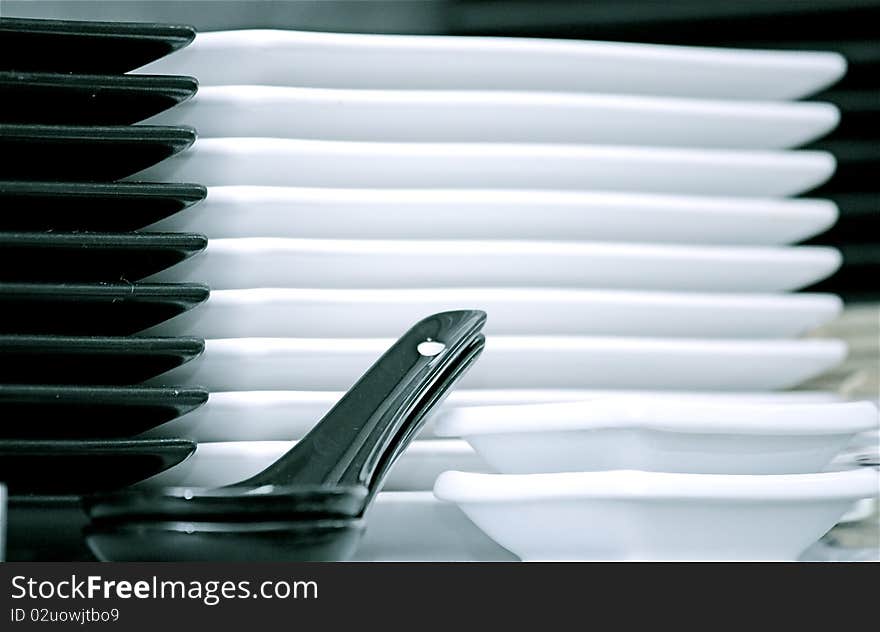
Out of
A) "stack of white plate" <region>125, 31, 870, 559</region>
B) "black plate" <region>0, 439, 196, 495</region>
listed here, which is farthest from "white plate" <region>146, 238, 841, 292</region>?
"black plate" <region>0, 439, 196, 495</region>

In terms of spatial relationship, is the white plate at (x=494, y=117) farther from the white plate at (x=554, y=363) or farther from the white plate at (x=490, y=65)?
the white plate at (x=554, y=363)

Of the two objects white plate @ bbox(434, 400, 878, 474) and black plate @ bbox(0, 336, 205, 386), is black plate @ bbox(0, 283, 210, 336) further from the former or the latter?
white plate @ bbox(434, 400, 878, 474)

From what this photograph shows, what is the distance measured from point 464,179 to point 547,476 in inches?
8.1

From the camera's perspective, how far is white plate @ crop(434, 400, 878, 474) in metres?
0.44

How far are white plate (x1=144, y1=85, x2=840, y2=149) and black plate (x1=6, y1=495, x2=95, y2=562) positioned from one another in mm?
210

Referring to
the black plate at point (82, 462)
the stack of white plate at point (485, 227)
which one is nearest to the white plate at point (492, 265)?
the stack of white plate at point (485, 227)

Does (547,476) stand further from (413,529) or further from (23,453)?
(23,453)

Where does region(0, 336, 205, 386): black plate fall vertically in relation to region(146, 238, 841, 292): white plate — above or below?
below

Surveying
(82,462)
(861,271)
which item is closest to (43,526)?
(82,462)

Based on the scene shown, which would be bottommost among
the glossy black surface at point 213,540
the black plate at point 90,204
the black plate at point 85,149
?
the glossy black surface at point 213,540

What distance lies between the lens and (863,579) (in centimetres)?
36

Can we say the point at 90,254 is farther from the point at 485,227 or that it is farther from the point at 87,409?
the point at 485,227

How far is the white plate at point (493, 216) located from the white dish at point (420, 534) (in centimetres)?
15

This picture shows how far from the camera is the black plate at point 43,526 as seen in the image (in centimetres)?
48
